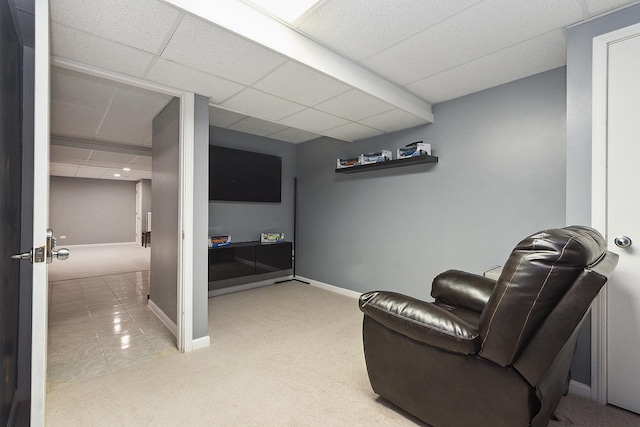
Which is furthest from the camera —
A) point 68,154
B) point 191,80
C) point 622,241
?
point 68,154

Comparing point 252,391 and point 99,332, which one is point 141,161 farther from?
point 252,391

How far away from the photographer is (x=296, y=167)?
524cm

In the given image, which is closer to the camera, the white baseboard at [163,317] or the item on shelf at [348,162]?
the white baseboard at [163,317]

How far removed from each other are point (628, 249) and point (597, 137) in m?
0.71

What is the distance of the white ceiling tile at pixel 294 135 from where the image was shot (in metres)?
4.43

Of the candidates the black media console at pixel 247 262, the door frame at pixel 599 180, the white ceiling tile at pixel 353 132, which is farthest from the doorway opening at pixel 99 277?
the door frame at pixel 599 180

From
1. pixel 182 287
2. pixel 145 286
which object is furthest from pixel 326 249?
pixel 145 286

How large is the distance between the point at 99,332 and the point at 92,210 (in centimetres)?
909

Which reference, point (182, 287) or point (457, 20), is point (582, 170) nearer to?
point (457, 20)

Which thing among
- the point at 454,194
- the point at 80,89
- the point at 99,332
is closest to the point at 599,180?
the point at 454,194

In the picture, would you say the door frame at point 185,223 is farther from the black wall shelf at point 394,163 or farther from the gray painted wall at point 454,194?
the gray painted wall at point 454,194

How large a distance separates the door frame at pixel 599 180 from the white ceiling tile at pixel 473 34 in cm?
29

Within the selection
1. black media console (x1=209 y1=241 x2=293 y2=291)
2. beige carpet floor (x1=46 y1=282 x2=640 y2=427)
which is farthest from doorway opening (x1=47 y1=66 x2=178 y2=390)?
black media console (x1=209 y1=241 x2=293 y2=291)

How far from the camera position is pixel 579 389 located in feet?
6.38
